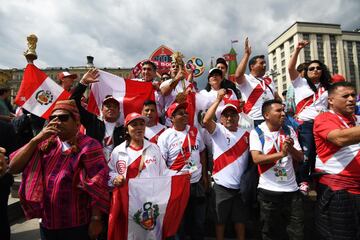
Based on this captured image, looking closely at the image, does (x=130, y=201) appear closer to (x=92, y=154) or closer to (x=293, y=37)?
(x=92, y=154)

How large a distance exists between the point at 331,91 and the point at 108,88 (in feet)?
11.7

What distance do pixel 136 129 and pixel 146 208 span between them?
36.5 inches

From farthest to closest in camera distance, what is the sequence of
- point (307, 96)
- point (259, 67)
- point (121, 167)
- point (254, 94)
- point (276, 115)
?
point (259, 67) < point (254, 94) < point (307, 96) < point (276, 115) < point (121, 167)

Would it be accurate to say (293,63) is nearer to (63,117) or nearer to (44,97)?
(63,117)

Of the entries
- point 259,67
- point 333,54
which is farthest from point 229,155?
point 333,54

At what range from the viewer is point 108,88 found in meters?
4.42

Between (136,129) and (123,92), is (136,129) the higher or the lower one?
the lower one

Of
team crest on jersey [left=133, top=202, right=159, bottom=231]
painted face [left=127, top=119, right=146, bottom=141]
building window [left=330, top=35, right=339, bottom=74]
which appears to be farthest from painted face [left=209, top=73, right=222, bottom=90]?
building window [left=330, top=35, right=339, bottom=74]

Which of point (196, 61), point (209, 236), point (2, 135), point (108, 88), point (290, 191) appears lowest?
point (209, 236)

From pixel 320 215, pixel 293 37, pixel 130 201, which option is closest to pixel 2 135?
pixel 130 201

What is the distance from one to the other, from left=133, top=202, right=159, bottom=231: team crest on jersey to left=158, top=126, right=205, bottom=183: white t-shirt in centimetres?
82

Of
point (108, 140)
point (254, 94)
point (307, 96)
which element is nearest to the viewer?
point (108, 140)

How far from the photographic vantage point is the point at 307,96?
3.98 meters

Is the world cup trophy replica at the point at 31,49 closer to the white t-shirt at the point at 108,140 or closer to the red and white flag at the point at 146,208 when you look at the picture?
the white t-shirt at the point at 108,140
